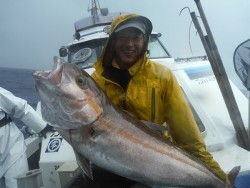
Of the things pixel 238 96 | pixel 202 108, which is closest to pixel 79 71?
pixel 202 108

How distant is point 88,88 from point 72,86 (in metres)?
0.14

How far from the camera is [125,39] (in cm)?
314

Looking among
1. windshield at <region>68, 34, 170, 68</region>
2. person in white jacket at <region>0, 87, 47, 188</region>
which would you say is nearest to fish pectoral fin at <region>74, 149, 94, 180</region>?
person in white jacket at <region>0, 87, 47, 188</region>

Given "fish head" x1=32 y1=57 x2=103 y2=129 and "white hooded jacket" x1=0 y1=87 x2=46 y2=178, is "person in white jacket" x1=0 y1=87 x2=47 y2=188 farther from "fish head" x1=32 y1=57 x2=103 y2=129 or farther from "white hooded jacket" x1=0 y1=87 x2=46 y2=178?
"fish head" x1=32 y1=57 x2=103 y2=129

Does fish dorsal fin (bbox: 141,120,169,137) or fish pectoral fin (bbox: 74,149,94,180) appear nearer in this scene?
fish pectoral fin (bbox: 74,149,94,180)

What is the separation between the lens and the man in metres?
3.06

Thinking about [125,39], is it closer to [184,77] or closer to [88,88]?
[88,88]

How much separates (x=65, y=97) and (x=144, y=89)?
101cm

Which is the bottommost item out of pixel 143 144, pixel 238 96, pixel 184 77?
pixel 238 96

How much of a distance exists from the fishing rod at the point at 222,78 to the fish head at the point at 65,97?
315cm

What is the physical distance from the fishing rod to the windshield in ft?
7.18

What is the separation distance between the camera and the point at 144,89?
3055 mm

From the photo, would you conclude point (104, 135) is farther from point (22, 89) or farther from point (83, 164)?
point (22, 89)

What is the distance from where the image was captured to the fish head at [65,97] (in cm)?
229
